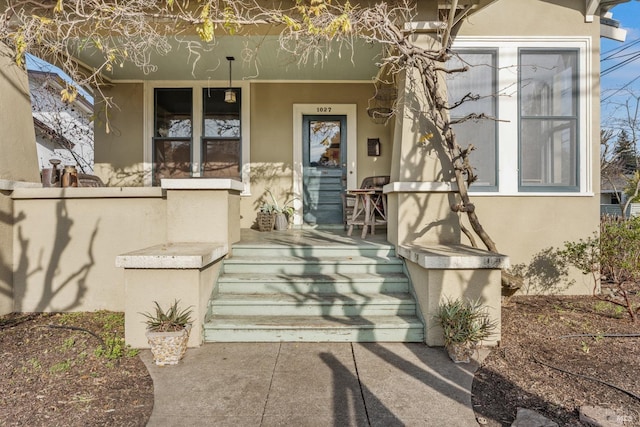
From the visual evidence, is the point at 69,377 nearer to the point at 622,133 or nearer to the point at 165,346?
the point at 165,346

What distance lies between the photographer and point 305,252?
4062mm

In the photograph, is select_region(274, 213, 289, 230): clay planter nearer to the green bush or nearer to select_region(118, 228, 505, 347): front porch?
select_region(118, 228, 505, 347): front porch

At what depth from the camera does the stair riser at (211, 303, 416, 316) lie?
3.40 m

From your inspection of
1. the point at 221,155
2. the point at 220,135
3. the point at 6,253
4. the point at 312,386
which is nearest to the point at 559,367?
the point at 312,386

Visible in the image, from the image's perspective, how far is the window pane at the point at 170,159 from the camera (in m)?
6.50

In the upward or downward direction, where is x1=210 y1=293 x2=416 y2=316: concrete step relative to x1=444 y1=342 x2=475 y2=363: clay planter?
upward

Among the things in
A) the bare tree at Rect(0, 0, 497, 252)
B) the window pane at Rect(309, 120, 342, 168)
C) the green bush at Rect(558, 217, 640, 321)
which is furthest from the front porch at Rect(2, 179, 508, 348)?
the window pane at Rect(309, 120, 342, 168)

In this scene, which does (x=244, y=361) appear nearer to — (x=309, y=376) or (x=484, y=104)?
(x=309, y=376)

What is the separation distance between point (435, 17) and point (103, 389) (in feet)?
14.6

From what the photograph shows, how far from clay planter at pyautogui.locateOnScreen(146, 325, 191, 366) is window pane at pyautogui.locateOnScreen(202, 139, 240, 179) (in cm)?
403

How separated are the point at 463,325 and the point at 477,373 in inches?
14.1

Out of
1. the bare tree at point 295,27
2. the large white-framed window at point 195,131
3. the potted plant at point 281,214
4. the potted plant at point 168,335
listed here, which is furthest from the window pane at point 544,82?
the potted plant at point 168,335

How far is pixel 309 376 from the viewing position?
262cm

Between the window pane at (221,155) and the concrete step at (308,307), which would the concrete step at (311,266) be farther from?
the window pane at (221,155)
